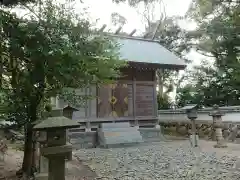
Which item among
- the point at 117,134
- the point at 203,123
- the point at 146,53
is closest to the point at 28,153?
the point at 117,134

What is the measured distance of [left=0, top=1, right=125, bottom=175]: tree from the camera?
5512mm

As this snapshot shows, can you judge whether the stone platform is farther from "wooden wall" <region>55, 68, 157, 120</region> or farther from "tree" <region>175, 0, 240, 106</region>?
"tree" <region>175, 0, 240, 106</region>

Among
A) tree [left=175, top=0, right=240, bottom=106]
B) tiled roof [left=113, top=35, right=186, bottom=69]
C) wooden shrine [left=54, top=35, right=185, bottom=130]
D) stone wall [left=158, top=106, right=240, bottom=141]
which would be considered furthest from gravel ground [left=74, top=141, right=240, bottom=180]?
tree [left=175, top=0, right=240, bottom=106]

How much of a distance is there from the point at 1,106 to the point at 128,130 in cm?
727

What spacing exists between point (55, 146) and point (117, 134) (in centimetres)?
791

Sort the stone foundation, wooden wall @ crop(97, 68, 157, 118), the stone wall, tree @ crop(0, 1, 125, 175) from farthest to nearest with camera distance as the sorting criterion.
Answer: wooden wall @ crop(97, 68, 157, 118) < the stone wall < the stone foundation < tree @ crop(0, 1, 125, 175)

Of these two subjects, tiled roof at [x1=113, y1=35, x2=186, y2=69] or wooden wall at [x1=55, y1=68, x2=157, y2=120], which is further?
tiled roof at [x1=113, y1=35, x2=186, y2=69]

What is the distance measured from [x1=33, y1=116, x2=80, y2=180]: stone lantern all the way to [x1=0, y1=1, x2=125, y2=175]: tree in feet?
4.74

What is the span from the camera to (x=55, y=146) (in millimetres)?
4430

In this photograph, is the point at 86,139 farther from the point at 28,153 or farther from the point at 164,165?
the point at 28,153

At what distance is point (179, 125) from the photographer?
16.7m

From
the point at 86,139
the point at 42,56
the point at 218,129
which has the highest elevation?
the point at 42,56

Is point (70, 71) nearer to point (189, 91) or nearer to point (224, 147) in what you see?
point (224, 147)

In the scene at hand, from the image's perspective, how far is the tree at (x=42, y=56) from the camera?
5.51 m
